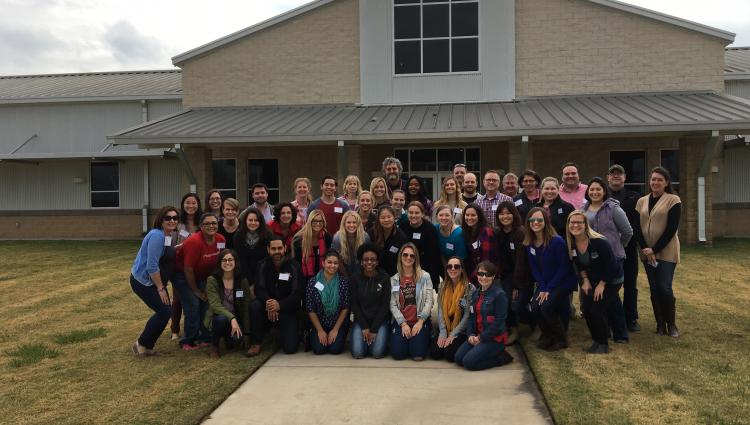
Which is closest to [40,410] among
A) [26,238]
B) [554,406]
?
[554,406]

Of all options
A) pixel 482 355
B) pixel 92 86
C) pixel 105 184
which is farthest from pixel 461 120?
pixel 92 86

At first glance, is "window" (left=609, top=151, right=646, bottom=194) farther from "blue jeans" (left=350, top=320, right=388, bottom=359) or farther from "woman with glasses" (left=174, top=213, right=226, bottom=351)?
"woman with glasses" (left=174, top=213, right=226, bottom=351)

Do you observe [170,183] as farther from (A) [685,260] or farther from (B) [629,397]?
(B) [629,397]

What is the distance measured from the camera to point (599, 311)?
5.56 metres

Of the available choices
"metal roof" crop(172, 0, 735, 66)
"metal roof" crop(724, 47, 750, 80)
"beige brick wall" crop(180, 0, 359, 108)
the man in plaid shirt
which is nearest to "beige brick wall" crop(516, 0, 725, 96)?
"metal roof" crop(172, 0, 735, 66)

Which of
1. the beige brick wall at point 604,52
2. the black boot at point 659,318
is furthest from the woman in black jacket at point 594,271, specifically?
the beige brick wall at point 604,52

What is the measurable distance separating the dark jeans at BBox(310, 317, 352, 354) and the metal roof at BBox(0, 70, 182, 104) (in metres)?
16.4

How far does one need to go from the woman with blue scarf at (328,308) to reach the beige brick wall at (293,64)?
447 inches

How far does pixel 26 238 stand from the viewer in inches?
797

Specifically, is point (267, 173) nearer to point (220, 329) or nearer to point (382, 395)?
point (220, 329)

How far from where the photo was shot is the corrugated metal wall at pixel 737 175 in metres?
16.9

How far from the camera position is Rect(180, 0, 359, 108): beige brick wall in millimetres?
16391

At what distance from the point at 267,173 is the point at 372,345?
41.7ft

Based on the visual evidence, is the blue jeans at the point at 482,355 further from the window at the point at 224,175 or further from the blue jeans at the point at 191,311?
the window at the point at 224,175
